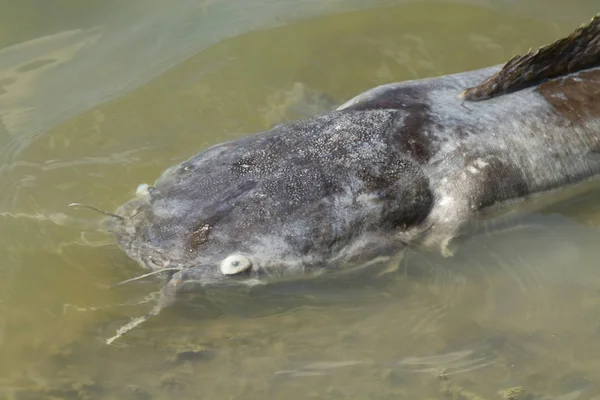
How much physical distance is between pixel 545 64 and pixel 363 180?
1.52m

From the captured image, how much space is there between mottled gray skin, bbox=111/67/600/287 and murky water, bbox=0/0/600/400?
309 mm

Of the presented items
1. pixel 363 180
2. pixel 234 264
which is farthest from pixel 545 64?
pixel 234 264

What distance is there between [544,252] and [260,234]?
1.90m

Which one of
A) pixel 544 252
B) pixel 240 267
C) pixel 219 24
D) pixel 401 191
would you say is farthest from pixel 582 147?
pixel 219 24

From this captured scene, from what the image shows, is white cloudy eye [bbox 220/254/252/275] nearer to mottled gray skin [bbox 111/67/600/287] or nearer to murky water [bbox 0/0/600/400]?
mottled gray skin [bbox 111/67/600/287]

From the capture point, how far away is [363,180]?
380 centimetres

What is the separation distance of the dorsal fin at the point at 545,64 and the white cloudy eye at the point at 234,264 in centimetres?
178

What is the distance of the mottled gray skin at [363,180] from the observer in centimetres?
362

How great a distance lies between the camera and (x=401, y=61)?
5.86 meters

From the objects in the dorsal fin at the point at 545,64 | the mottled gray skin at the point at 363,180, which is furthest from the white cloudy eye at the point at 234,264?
the dorsal fin at the point at 545,64

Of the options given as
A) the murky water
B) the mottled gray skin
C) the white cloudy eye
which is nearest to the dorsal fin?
the mottled gray skin

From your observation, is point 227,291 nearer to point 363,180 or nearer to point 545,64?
point 363,180

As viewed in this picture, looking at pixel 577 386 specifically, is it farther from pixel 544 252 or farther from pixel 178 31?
pixel 178 31

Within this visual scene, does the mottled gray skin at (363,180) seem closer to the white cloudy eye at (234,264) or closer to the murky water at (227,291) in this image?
the white cloudy eye at (234,264)
